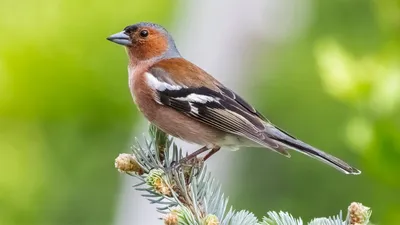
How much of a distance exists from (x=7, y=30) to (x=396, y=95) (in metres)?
3.79

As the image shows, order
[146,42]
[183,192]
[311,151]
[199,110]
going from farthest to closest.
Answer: [146,42]
[199,110]
[311,151]
[183,192]

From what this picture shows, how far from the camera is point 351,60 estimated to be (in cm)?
341

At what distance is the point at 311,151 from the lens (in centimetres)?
320

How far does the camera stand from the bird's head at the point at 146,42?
392 cm

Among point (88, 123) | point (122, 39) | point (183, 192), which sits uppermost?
point (88, 123)

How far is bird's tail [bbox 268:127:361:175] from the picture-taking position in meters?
3.05

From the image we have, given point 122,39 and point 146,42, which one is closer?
point 122,39

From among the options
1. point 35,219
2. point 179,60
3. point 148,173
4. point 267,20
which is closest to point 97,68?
point 35,219

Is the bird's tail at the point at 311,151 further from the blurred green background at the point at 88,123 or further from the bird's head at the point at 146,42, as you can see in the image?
the blurred green background at the point at 88,123

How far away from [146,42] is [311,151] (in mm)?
1126

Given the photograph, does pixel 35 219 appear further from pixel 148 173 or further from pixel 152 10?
pixel 148 173

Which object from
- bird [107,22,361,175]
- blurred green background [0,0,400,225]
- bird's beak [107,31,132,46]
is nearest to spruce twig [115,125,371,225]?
bird [107,22,361,175]

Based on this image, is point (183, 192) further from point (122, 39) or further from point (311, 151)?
point (122, 39)

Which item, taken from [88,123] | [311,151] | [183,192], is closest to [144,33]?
[311,151]
